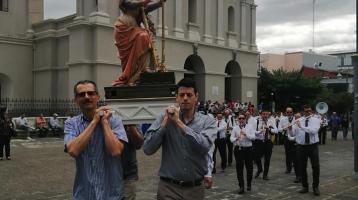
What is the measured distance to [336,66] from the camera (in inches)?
3701

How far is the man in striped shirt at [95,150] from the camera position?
13.3 feet

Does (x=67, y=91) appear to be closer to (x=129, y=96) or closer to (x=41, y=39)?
(x=41, y=39)

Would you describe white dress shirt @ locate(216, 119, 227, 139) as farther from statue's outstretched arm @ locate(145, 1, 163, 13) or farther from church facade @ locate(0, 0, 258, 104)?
church facade @ locate(0, 0, 258, 104)

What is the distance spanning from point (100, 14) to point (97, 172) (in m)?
26.4

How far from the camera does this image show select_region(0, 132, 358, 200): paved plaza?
36.2 ft

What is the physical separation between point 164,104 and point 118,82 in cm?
107

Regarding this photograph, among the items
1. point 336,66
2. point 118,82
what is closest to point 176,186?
point 118,82

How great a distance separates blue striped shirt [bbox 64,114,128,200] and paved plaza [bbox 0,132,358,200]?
21.3 ft

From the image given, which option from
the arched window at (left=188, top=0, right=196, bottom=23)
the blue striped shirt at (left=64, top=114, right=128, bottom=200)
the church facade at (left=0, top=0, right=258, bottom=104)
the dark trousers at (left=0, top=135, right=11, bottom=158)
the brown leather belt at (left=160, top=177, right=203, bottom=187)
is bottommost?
the dark trousers at (left=0, top=135, right=11, bottom=158)

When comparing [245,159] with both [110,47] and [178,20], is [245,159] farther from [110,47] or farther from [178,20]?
[178,20]

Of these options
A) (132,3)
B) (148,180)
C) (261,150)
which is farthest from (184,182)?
(261,150)

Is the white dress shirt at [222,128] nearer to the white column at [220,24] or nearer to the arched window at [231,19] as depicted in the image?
the white column at [220,24]

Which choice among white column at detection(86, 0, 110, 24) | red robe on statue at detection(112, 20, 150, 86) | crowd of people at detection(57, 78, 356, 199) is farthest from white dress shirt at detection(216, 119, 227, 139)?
white column at detection(86, 0, 110, 24)

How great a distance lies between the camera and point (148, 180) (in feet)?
42.1
